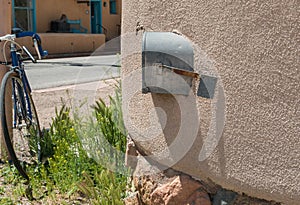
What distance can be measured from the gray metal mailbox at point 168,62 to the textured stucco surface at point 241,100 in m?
0.05

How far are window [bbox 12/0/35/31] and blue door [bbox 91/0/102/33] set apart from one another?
5472 millimetres

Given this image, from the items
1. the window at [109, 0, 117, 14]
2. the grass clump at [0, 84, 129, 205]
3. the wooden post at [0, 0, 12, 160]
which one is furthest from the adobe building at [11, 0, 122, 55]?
the grass clump at [0, 84, 129, 205]

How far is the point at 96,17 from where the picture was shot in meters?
26.3

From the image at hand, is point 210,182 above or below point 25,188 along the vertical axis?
above

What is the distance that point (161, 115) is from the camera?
8.10ft

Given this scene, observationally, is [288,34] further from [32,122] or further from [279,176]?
[32,122]

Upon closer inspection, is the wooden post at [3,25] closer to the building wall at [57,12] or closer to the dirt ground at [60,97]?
the dirt ground at [60,97]

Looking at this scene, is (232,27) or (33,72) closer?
(232,27)

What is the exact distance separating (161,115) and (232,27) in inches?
25.6

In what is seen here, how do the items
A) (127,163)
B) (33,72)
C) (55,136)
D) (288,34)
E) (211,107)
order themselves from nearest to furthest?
(288,34) → (211,107) → (127,163) → (55,136) → (33,72)

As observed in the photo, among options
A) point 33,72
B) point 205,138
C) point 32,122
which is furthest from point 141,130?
point 33,72

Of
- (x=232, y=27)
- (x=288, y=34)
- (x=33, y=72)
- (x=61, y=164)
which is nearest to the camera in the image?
(x=288, y=34)

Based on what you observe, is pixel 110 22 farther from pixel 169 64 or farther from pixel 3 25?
pixel 169 64

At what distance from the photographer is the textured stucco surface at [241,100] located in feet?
6.21
